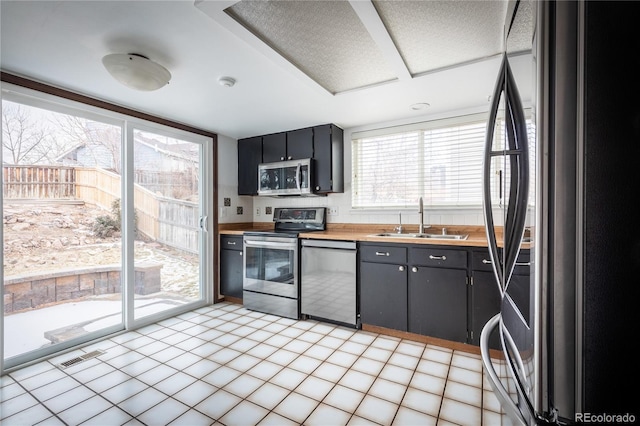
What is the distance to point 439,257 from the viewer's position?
8.09 ft

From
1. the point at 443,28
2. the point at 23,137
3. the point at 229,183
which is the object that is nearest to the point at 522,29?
the point at 443,28

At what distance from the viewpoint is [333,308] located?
118 inches

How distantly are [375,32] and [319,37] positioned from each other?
12.8 inches

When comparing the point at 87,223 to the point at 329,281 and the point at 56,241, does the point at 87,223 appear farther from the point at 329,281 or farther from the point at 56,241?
the point at 329,281

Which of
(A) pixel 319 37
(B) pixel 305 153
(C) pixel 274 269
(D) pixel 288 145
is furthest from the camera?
(D) pixel 288 145

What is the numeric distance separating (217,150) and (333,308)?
2.44 m

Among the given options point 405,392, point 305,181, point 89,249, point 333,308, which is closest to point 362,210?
point 305,181

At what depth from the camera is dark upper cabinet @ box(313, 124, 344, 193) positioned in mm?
3367

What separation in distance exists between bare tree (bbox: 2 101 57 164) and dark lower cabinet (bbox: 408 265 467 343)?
125 inches

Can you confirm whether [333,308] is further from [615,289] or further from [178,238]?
[615,289]

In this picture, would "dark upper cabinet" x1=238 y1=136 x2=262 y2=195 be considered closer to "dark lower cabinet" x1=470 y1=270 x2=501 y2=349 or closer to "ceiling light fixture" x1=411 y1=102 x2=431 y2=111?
"ceiling light fixture" x1=411 y1=102 x2=431 y2=111

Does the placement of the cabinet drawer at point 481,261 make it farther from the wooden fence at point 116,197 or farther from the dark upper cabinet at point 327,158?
the wooden fence at point 116,197

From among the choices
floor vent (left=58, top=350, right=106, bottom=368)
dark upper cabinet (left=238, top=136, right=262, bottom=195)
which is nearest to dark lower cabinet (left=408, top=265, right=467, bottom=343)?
dark upper cabinet (left=238, top=136, right=262, bottom=195)

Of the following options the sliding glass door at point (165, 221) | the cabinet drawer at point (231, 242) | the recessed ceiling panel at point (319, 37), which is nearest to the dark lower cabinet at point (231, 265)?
the cabinet drawer at point (231, 242)
